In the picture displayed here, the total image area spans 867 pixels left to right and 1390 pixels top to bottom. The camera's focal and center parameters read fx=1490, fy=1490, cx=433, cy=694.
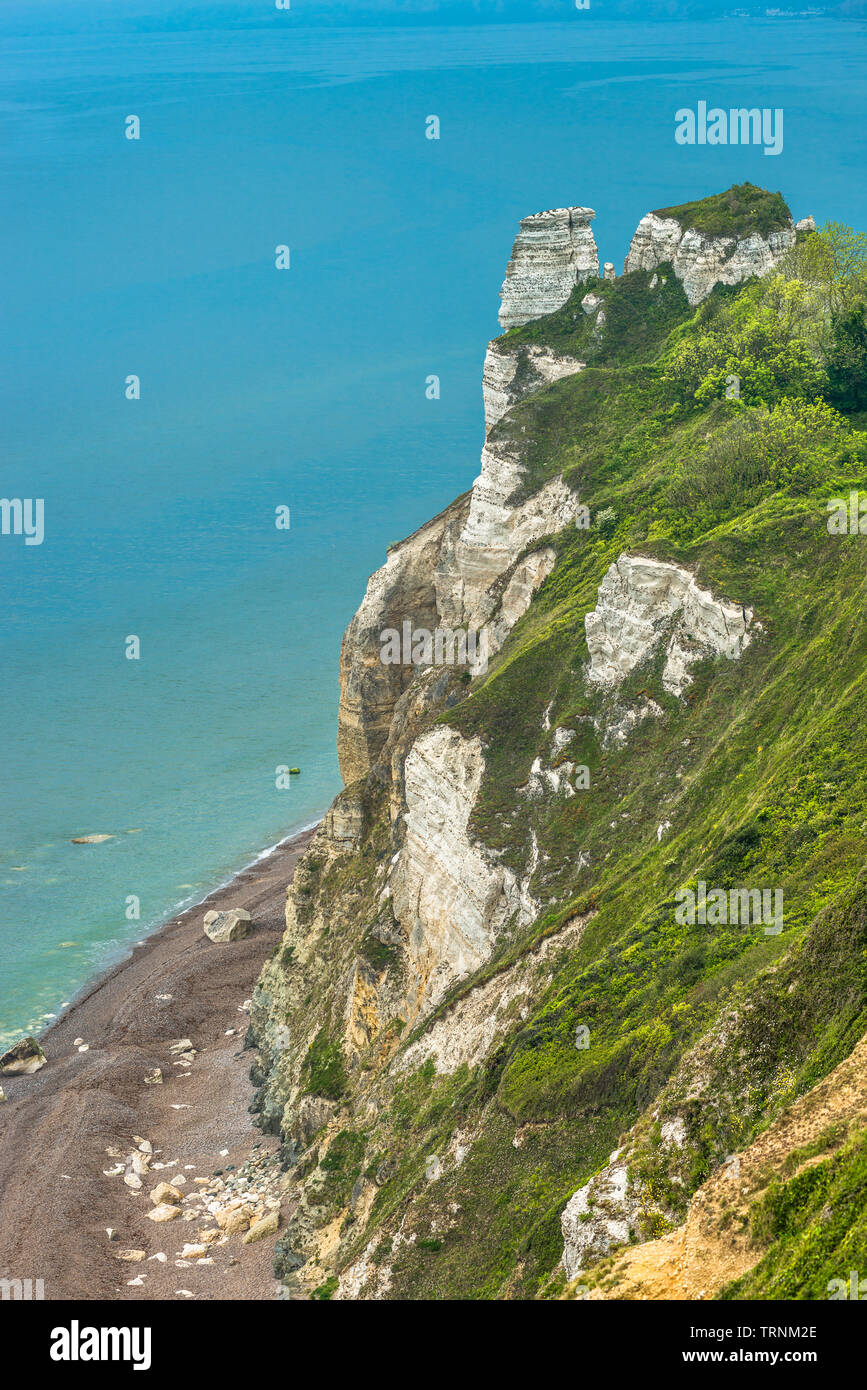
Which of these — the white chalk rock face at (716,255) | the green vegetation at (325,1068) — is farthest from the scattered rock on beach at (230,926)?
the white chalk rock face at (716,255)

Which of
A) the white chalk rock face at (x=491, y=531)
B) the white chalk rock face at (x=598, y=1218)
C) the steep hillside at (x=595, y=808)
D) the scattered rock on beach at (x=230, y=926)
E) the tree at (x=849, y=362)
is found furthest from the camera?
the scattered rock on beach at (x=230, y=926)

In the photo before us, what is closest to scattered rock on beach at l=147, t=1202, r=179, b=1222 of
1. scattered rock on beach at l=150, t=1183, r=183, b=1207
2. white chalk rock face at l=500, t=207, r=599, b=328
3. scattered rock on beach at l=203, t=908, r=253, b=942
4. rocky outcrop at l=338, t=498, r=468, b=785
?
scattered rock on beach at l=150, t=1183, r=183, b=1207

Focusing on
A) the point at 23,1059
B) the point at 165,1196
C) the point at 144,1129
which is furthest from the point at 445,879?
the point at 23,1059

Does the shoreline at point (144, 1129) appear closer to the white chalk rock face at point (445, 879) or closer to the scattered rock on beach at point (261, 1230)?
the scattered rock on beach at point (261, 1230)

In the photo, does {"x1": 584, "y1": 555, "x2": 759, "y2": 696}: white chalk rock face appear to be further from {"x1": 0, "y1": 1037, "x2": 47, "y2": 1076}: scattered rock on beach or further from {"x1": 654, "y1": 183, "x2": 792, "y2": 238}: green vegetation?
{"x1": 0, "y1": 1037, "x2": 47, "y2": 1076}: scattered rock on beach

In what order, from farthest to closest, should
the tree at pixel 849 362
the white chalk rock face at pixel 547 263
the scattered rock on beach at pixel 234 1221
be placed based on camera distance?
the white chalk rock face at pixel 547 263, the tree at pixel 849 362, the scattered rock on beach at pixel 234 1221
